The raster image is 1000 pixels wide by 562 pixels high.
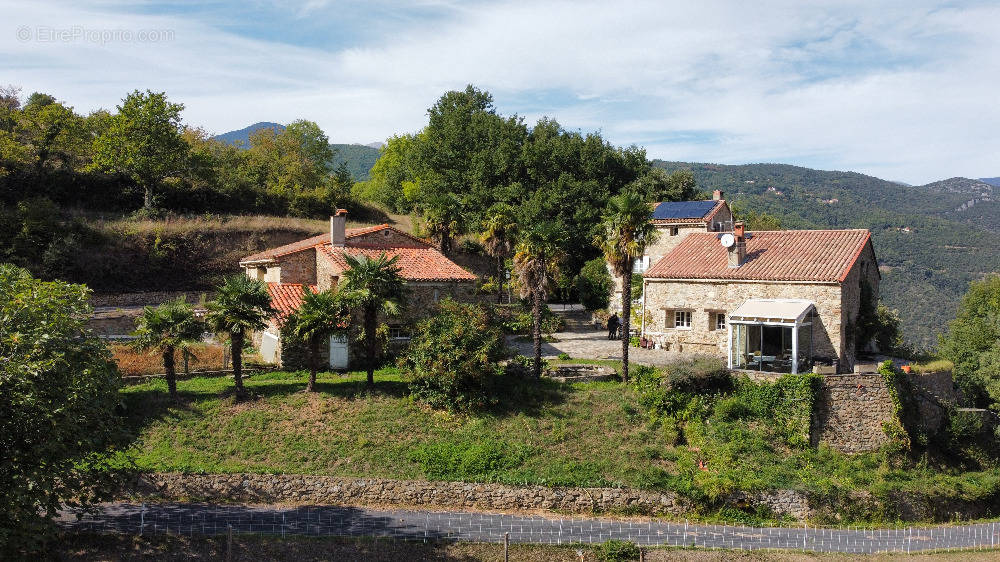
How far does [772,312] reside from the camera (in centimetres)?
2831

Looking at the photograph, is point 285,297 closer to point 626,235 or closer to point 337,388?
point 337,388

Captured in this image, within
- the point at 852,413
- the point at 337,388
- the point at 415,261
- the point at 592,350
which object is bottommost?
the point at 852,413

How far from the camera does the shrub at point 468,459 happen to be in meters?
23.2

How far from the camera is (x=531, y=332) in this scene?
3791 cm

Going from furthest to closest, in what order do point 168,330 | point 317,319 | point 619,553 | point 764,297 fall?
1. point 764,297
2. point 317,319
3. point 168,330
4. point 619,553

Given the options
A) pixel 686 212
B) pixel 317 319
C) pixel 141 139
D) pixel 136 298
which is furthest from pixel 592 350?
pixel 141 139

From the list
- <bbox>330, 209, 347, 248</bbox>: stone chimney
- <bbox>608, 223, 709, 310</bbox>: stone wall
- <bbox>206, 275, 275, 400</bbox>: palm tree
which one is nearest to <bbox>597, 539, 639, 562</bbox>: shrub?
<bbox>206, 275, 275, 400</bbox>: palm tree

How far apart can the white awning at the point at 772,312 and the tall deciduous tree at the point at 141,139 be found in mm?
39719

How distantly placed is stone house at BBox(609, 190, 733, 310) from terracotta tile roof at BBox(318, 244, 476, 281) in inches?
563

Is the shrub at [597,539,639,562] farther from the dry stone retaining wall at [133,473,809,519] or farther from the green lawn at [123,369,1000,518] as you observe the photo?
the green lawn at [123,369,1000,518]

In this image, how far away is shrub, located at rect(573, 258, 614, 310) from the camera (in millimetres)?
45406

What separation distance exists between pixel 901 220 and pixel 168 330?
14153cm

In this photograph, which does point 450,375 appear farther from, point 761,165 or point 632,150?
point 761,165

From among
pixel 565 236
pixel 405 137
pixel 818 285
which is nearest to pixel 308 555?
pixel 565 236
